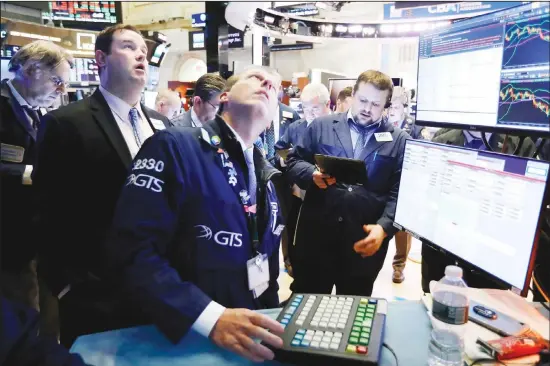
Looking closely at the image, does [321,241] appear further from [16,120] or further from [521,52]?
[16,120]

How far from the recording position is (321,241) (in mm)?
2113

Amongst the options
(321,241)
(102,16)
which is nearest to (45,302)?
(321,241)

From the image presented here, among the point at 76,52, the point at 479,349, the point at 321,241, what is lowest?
the point at 321,241

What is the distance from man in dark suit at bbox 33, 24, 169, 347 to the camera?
4.67ft

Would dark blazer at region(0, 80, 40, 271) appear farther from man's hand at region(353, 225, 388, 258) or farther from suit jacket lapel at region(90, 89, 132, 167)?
man's hand at region(353, 225, 388, 258)

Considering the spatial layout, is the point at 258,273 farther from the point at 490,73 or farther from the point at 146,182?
the point at 490,73

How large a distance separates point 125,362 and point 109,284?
494 millimetres

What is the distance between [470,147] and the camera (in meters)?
1.37

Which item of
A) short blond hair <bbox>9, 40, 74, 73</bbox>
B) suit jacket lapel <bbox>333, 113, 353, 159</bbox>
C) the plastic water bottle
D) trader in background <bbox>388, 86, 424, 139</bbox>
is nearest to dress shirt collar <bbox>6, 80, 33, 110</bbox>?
short blond hair <bbox>9, 40, 74, 73</bbox>

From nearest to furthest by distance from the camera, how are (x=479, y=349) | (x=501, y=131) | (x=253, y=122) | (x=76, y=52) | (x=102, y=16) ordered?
1. (x=479, y=349)
2. (x=501, y=131)
3. (x=253, y=122)
4. (x=76, y=52)
5. (x=102, y=16)

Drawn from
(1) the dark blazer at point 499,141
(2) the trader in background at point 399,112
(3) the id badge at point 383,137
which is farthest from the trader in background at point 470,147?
(2) the trader in background at point 399,112

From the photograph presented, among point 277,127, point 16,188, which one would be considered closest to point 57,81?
point 16,188

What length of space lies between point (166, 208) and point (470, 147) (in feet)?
3.32

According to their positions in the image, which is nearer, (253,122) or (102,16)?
(253,122)
